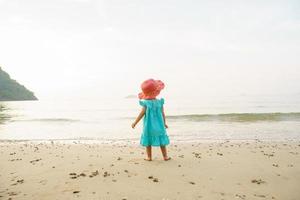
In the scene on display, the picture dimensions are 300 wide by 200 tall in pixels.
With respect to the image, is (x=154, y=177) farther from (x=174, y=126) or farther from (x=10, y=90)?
(x=10, y=90)

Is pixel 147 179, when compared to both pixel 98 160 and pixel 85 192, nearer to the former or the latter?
pixel 85 192

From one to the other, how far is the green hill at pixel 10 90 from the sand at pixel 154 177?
17169 cm

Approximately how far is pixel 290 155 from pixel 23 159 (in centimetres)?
806

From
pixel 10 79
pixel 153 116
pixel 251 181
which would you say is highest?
pixel 10 79

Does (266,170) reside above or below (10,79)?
below

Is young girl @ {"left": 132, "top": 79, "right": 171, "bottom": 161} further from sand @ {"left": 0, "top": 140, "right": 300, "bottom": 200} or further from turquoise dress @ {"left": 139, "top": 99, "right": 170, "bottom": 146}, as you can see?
sand @ {"left": 0, "top": 140, "right": 300, "bottom": 200}

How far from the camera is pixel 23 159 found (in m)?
9.10

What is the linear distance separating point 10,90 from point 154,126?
591ft

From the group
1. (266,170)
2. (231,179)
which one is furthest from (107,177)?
(266,170)

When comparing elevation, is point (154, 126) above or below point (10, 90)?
below

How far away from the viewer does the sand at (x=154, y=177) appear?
5418mm

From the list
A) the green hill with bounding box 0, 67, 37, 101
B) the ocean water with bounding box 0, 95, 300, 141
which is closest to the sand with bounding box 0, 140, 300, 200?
the ocean water with bounding box 0, 95, 300, 141

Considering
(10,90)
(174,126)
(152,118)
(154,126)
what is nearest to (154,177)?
(154,126)

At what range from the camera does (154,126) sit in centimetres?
817
